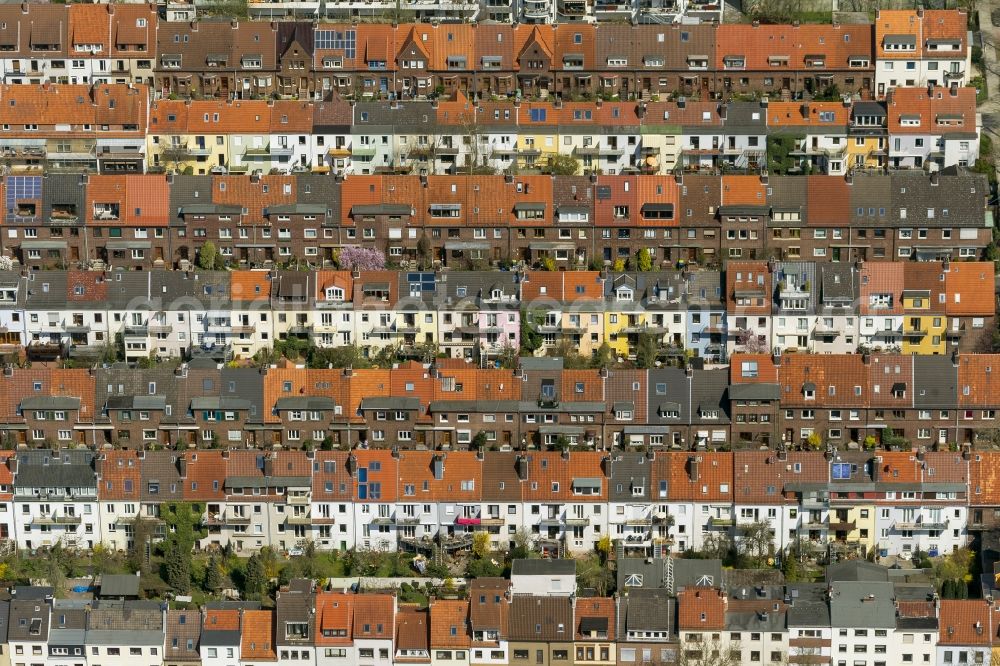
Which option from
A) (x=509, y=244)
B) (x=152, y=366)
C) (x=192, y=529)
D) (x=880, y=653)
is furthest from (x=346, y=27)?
(x=880, y=653)

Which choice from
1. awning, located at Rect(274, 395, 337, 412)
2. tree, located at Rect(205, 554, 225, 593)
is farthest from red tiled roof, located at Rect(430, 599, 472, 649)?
awning, located at Rect(274, 395, 337, 412)

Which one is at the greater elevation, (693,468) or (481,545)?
(693,468)

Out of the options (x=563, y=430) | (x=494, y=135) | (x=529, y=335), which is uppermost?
(x=494, y=135)

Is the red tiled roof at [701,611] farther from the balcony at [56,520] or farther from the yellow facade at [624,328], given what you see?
the balcony at [56,520]

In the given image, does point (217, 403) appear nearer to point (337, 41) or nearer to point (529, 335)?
point (529, 335)

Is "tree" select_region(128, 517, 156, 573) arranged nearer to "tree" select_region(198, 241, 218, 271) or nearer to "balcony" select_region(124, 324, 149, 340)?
"balcony" select_region(124, 324, 149, 340)

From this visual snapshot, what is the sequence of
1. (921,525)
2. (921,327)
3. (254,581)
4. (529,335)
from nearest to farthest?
(254,581) < (921,525) < (921,327) < (529,335)

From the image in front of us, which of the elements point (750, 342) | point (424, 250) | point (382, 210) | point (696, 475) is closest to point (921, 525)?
point (696, 475)
